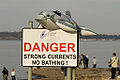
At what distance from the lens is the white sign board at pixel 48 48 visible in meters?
10.6

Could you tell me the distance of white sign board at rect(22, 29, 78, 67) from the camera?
10.6m

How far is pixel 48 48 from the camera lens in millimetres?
10656

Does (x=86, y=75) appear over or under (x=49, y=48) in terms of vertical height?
under

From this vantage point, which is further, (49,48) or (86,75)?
(86,75)

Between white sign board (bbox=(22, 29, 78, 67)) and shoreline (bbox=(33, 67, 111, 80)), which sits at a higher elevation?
white sign board (bbox=(22, 29, 78, 67))

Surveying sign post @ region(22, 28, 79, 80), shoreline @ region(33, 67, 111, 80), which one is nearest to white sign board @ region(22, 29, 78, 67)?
sign post @ region(22, 28, 79, 80)

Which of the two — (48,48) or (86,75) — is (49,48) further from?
(86,75)

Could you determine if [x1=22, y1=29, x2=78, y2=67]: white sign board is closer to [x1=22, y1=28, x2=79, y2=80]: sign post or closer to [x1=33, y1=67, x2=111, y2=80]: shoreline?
[x1=22, y1=28, x2=79, y2=80]: sign post

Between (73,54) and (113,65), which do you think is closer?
(73,54)

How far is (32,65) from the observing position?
423 inches

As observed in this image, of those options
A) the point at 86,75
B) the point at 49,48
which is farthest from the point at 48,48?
the point at 86,75

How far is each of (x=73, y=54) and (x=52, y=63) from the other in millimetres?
679

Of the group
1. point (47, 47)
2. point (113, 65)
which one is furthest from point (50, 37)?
point (113, 65)

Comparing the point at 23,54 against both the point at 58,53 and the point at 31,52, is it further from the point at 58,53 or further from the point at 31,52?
the point at 58,53
